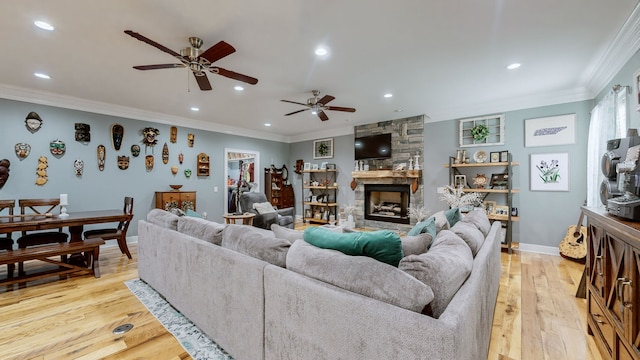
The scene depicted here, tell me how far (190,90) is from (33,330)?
10.6 feet

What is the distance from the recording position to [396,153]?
5.97 m

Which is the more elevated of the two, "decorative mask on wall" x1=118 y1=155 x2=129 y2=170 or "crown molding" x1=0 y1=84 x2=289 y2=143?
"crown molding" x1=0 y1=84 x2=289 y2=143

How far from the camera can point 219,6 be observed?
83.0 inches

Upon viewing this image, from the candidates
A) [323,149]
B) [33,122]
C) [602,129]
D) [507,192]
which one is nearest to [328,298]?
[602,129]

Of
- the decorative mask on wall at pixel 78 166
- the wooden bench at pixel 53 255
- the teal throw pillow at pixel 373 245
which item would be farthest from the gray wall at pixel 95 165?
the teal throw pillow at pixel 373 245

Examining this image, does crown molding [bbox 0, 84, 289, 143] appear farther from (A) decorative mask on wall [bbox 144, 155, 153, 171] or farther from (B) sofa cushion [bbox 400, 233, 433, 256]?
(B) sofa cushion [bbox 400, 233, 433, 256]

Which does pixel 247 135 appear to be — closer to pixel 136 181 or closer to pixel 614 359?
pixel 136 181

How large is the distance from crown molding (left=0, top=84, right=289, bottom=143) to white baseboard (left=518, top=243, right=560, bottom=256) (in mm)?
6529

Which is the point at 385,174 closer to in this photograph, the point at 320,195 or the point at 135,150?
the point at 320,195

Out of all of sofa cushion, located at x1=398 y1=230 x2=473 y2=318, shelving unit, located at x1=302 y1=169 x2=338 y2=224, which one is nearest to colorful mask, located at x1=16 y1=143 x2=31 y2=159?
shelving unit, located at x1=302 y1=169 x2=338 y2=224

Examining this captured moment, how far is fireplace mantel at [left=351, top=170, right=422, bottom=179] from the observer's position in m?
5.53

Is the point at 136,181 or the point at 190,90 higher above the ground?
the point at 190,90

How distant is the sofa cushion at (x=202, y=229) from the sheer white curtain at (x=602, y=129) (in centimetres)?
405

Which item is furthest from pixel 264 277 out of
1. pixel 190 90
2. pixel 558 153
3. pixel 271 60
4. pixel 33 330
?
Answer: pixel 558 153
